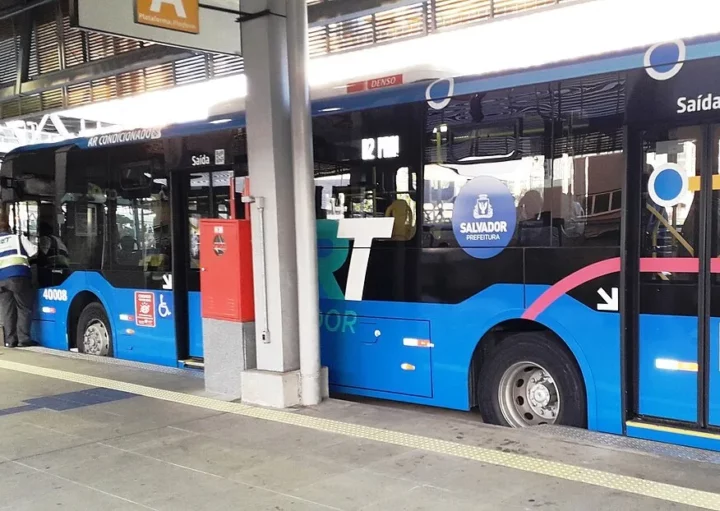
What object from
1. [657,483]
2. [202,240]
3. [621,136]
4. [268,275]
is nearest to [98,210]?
[202,240]

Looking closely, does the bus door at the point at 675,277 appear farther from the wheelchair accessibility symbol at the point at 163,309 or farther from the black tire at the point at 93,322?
the black tire at the point at 93,322

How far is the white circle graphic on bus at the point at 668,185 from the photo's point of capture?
531 cm

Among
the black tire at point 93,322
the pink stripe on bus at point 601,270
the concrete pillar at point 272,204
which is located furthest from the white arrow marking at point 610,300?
the black tire at point 93,322

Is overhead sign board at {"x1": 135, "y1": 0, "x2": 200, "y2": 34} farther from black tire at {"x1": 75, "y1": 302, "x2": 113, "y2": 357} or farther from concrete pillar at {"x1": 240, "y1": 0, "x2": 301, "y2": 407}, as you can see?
black tire at {"x1": 75, "y1": 302, "x2": 113, "y2": 357}

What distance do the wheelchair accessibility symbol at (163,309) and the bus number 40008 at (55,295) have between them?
2.29 m

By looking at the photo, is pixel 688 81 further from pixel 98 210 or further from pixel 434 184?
pixel 98 210

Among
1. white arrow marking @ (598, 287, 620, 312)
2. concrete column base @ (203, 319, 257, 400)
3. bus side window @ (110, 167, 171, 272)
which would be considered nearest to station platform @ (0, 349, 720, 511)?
concrete column base @ (203, 319, 257, 400)

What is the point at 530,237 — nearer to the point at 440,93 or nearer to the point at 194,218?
the point at 440,93

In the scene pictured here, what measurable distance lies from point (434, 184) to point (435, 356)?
163cm

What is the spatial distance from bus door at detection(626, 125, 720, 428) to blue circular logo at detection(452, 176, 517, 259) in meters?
1.04

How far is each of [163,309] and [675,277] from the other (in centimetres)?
635

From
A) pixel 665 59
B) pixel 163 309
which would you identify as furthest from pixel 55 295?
pixel 665 59

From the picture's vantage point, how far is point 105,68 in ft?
40.4

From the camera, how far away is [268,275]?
6992 mm
